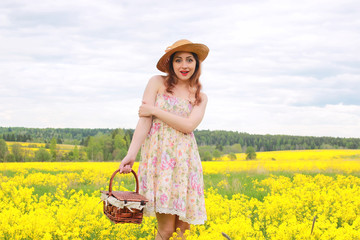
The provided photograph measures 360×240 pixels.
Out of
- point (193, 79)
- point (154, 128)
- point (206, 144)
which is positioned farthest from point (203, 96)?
point (206, 144)

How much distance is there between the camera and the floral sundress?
10.8ft

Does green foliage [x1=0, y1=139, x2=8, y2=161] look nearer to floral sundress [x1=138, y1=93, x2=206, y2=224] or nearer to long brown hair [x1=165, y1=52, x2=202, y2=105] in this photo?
long brown hair [x1=165, y1=52, x2=202, y2=105]

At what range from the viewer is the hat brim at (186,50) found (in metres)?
3.55

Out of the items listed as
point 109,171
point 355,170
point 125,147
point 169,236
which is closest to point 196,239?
point 169,236

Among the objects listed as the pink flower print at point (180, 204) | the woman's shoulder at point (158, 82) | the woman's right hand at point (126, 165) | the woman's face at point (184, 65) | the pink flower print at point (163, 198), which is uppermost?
the woman's face at point (184, 65)

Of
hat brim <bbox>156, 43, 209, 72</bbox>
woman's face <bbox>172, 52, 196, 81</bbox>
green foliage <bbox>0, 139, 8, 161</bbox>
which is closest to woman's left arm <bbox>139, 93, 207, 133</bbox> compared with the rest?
woman's face <bbox>172, 52, 196, 81</bbox>

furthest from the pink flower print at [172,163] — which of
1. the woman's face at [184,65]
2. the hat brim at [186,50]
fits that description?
the hat brim at [186,50]

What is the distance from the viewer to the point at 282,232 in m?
3.85

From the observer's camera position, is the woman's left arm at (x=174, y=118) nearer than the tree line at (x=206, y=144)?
Yes

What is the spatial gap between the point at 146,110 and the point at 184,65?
1.91ft

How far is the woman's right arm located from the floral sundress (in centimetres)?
7

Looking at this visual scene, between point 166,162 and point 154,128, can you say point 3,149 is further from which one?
point 166,162

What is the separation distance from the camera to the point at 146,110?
338 cm

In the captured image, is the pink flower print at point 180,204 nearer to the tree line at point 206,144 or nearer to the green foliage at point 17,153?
the tree line at point 206,144
